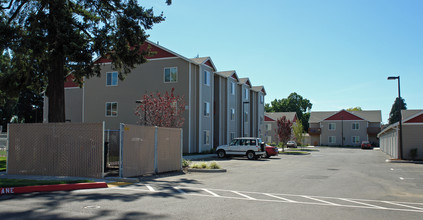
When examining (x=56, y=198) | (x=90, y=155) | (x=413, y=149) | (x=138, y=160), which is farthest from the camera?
(x=413, y=149)

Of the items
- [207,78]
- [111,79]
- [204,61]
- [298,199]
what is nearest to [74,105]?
[111,79]

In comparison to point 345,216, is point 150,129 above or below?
above

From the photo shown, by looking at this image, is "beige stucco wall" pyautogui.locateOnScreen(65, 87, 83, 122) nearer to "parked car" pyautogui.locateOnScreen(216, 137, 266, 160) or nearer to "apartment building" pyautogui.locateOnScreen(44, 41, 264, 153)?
"apartment building" pyautogui.locateOnScreen(44, 41, 264, 153)

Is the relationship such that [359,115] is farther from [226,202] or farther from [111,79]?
[226,202]

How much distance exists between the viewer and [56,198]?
9.47 m

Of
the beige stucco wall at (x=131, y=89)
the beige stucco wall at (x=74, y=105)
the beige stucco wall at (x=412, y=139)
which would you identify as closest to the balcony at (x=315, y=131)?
the beige stucco wall at (x=412, y=139)

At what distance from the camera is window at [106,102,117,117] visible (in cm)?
3659

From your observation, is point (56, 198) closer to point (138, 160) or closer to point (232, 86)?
point (138, 160)

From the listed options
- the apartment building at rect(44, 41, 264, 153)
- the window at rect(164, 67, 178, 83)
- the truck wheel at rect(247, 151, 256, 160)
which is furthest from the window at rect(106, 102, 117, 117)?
the truck wheel at rect(247, 151, 256, 160)

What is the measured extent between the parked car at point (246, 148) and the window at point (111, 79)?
1382 cm

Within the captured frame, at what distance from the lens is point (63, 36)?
17.2 meters

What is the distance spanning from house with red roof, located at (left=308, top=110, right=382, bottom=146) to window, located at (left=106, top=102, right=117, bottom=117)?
183ft

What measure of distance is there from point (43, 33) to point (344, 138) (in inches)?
2840

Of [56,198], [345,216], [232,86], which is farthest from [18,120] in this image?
[345,216]
